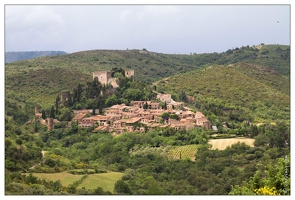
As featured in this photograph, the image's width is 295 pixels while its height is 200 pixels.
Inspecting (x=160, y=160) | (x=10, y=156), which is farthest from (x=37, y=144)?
(x=160, y=160)

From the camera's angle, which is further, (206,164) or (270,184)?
(206,164)

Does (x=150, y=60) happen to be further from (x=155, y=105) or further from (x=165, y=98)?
(x=155, y=105)

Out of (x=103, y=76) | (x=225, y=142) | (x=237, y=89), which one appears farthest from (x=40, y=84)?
(x=225, y=142)

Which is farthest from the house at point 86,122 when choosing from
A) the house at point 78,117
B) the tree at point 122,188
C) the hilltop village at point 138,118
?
the tree at point 122,188

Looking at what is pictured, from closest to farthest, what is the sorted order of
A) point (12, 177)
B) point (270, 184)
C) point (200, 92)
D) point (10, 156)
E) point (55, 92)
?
point (270, 184) < point (12, 177) < point (10, 156) < point (55, 92) < point (200, 92)

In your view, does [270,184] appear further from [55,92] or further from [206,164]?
[55,92]

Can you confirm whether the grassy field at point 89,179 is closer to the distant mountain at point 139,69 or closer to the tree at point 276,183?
the tree at point 276,183
